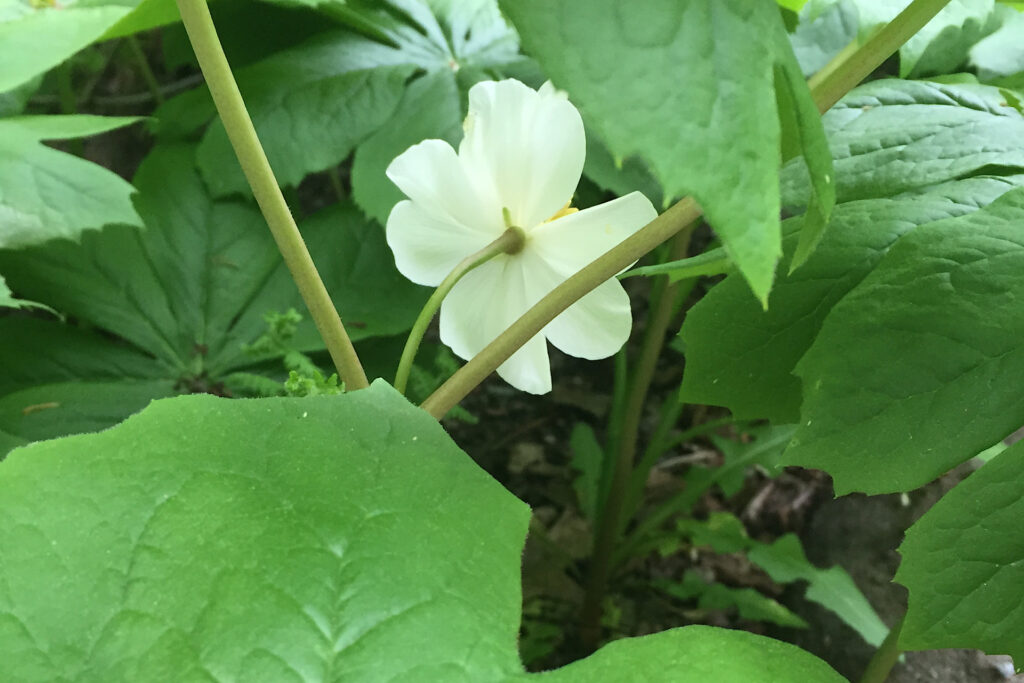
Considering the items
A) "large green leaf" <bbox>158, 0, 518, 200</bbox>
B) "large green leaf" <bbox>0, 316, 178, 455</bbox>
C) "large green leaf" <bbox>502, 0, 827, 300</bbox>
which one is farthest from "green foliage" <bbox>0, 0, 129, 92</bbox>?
"large green leaf" <bbox>502, 0, 827, 300</bbox>

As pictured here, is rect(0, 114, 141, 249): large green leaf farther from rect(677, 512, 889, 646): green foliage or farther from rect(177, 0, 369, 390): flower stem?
rect(677, 512, 889, 646): green foliage

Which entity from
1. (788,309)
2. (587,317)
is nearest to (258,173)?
(587,317)

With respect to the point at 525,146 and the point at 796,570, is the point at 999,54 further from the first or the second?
the point at 796,570

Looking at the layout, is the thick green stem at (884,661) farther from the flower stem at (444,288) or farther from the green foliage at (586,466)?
the green foliage at (586,466)

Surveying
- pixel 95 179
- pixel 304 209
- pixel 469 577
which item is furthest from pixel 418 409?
pixel 304 209

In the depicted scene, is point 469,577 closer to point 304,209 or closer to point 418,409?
point 418,409

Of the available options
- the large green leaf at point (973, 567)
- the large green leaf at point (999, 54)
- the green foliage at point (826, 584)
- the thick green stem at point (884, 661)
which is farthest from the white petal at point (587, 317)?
the green foliage at point (826, 584)
